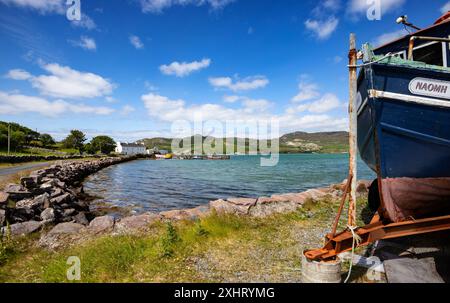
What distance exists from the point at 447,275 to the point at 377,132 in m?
3.41

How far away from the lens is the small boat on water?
575cm

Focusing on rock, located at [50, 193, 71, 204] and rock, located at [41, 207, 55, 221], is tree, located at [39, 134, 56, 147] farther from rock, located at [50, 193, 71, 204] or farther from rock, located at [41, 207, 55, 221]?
rock, located at [41, 207, 55, 221]

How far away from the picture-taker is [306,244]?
7.20 meters

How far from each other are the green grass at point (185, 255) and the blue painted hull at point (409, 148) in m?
2.62

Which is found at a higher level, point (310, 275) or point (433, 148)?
point (433, 148)

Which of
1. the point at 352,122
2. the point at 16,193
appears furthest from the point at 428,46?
the point at 16,193

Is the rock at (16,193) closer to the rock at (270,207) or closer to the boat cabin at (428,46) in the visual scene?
the rock at (270,207)

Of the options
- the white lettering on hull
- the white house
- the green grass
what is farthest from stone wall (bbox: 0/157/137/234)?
the white house

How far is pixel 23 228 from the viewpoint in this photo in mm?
7504

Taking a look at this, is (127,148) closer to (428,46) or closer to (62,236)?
(62,236)

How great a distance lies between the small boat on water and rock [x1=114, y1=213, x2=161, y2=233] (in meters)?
7.10

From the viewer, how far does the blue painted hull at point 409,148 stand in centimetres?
588
